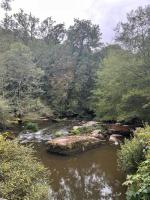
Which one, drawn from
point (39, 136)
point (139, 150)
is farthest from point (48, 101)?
point (139, 150)

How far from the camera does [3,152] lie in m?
7.70

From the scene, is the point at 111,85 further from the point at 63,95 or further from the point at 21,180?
the point at 21,180

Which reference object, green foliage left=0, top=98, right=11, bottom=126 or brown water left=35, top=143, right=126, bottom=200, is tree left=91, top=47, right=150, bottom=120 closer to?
brown water left=35, top=143, right=126, bottom=200

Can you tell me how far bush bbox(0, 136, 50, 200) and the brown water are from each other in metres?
1.44

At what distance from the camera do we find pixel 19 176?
6859 millimetres

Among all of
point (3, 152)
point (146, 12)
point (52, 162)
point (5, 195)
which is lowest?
point (52, 162)

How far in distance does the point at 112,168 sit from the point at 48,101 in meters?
21.9

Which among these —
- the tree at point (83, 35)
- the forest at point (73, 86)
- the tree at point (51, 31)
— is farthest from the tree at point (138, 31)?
the tree at point (51, 31)

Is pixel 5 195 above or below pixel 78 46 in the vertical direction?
below

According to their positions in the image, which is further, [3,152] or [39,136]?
[39,136]

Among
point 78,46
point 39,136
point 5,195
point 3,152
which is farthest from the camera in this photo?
point 78,46

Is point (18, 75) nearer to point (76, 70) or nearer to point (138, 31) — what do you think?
point (76, 70)

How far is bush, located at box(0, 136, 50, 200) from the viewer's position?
256 inches

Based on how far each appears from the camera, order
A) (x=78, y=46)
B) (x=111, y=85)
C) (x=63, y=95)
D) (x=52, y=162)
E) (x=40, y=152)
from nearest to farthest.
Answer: (x=52, y=162) → (x=40, y=152) → (x=111, y=85) → (x=63, y=95) → (x=78, y=46)
